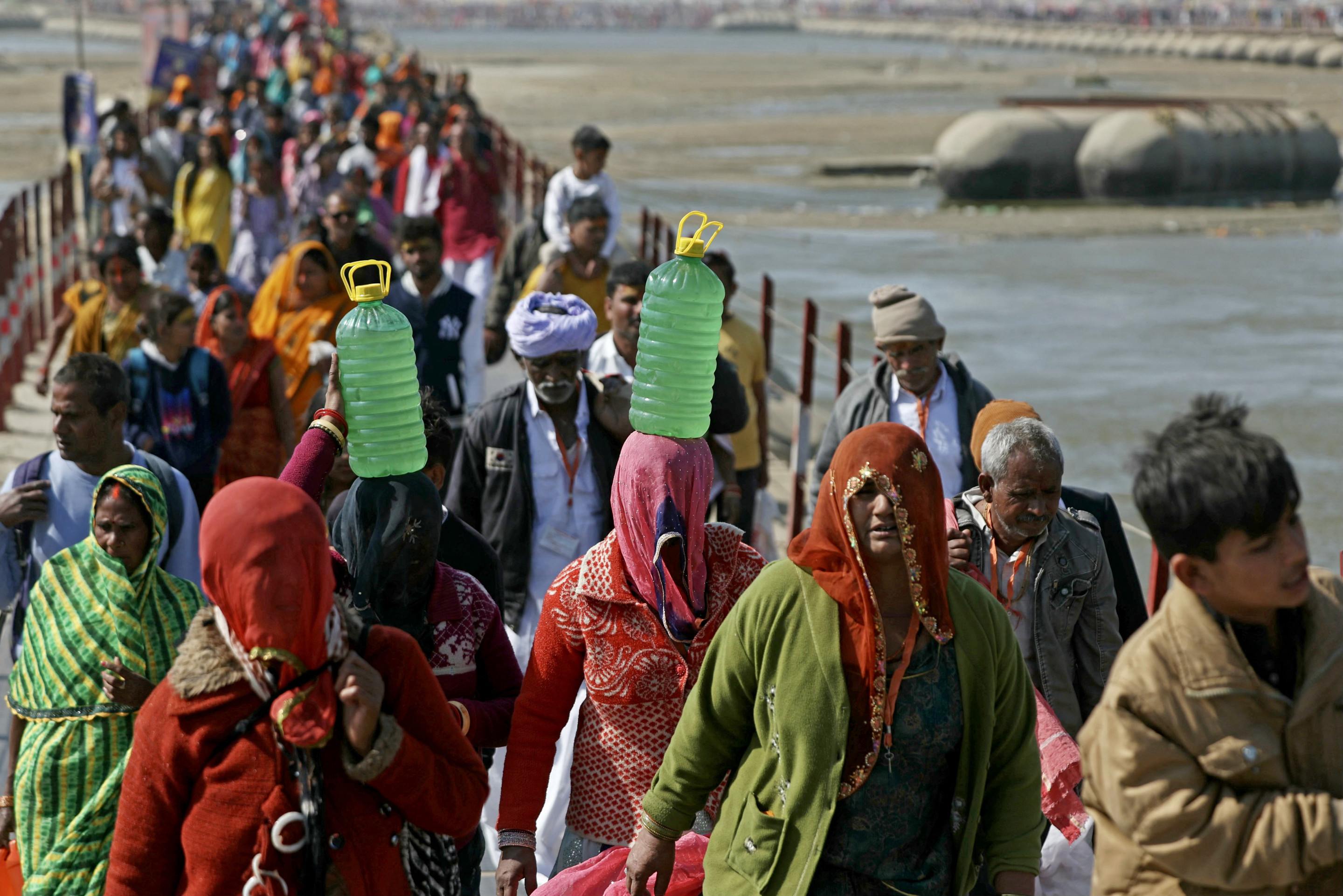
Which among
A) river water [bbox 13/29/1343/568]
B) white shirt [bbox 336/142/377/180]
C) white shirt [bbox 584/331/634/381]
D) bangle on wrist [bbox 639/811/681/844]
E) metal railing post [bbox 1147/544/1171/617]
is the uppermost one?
white shirt [bbox 336/142/377/180]

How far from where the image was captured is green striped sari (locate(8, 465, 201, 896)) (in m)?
3.40

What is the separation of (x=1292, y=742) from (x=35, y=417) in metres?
11.4

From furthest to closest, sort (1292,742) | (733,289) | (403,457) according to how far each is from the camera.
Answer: (733,289)
(403,457)
(1292,742)

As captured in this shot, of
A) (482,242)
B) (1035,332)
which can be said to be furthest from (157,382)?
(1035,332)

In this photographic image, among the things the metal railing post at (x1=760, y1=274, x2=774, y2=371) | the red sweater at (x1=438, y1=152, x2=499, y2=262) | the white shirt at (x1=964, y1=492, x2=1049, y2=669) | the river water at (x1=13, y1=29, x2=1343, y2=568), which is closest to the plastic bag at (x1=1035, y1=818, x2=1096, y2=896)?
the white shirt at (x1=964, y1=492, x2=1049, y2=669)

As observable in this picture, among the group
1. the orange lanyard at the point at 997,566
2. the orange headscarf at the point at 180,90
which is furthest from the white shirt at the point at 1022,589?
the orange headscarf at the point at 180,90

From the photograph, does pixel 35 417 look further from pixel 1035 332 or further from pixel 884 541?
pixel 884 541

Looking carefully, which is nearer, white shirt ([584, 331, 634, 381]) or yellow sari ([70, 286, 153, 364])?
white shirt ([584, 331, 634, 381])

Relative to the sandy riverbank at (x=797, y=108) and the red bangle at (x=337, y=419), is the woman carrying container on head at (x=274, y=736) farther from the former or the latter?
the sandy riverbank at (x=797, y=108)

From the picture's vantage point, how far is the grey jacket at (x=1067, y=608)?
13.4 ft

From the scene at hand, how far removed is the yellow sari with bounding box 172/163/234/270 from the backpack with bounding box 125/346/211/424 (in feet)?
21.3

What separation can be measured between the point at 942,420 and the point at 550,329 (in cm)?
146

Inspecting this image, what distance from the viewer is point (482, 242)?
1233cm

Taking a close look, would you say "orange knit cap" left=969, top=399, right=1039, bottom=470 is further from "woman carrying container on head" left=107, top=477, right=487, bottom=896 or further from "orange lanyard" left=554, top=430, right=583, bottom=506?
"woman carrying container on head" left=107, top=477, right=487, bottom=896
